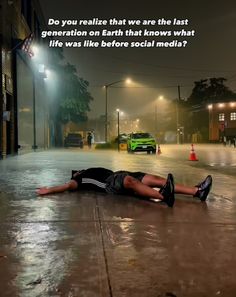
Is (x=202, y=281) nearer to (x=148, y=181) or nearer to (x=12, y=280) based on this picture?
(x=12, y=280)

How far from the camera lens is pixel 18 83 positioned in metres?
28.6

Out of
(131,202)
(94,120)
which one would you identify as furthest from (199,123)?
(131,202)

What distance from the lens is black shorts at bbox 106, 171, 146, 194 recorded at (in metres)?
7.55

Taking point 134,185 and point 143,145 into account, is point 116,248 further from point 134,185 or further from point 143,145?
point 143,145

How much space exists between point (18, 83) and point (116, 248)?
25075mm

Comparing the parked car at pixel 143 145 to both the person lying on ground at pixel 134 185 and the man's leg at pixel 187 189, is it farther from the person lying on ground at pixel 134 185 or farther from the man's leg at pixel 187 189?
the man's leg at pixel 187 189

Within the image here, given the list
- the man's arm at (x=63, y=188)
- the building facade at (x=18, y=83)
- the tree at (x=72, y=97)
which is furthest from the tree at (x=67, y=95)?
the man's arm at (x=63, y=188)

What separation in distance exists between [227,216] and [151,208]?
1148mm

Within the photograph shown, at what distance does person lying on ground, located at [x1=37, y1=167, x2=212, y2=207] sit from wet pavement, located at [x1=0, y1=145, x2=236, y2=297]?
182mm

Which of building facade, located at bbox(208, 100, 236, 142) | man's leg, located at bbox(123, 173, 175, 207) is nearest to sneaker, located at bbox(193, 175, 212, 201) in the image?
man's leg, located at bbox(123, 173, 175, 207)

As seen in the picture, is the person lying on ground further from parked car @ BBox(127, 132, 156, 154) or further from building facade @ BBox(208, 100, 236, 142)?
building facade @ BBox(208, 100, 236, 142)

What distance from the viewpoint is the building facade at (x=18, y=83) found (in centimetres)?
2472

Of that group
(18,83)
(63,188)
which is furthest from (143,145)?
(63,188)

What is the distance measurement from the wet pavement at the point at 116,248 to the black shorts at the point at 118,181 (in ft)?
0.69
